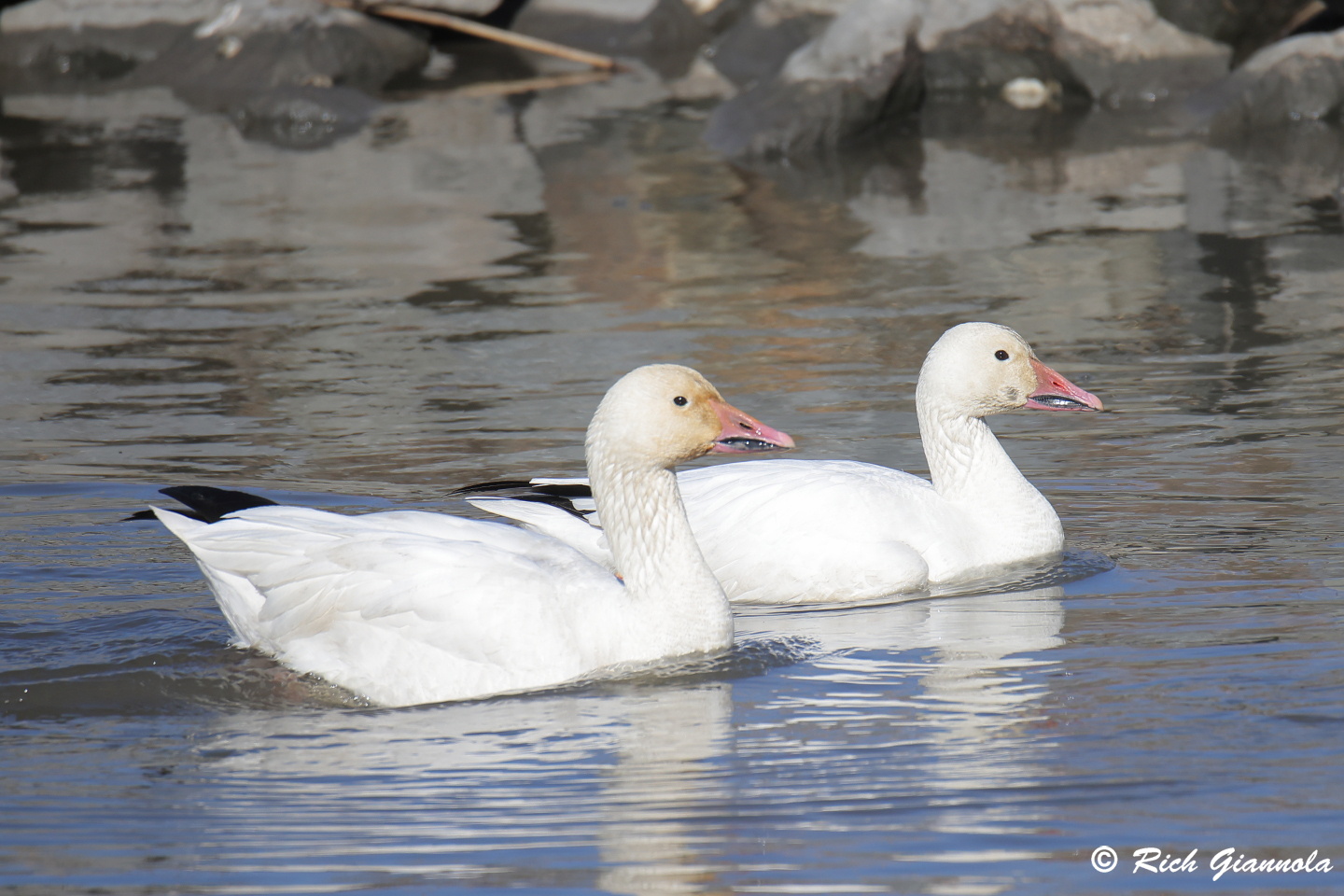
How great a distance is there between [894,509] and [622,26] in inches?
790

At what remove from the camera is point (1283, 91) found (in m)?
17.8

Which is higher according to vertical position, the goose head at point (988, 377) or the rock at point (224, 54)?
the rock at point (224, 54)

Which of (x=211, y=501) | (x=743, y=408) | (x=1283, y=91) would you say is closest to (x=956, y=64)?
(x=1283, y=91)

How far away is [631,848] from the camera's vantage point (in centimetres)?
441

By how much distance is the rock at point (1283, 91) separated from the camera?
17609mm

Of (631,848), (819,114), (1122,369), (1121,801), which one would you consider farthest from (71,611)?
(819,114)

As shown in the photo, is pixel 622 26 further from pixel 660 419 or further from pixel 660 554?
pixel 660 554

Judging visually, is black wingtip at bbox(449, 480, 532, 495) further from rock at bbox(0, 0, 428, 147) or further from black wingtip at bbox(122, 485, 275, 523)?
rock at bbox(0, 0, 428, 147)

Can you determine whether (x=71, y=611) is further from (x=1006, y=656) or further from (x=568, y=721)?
(x=1006, y=656)

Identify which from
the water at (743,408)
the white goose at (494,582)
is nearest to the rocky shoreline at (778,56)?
the water at (743,408)

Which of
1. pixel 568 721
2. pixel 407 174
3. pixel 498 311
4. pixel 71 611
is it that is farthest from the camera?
pixel 407 174

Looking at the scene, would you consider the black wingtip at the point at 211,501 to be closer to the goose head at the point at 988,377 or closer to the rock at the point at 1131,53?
the goose head at the point at 988,377

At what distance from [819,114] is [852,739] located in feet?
43.6

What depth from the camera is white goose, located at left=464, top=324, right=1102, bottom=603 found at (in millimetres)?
6801
